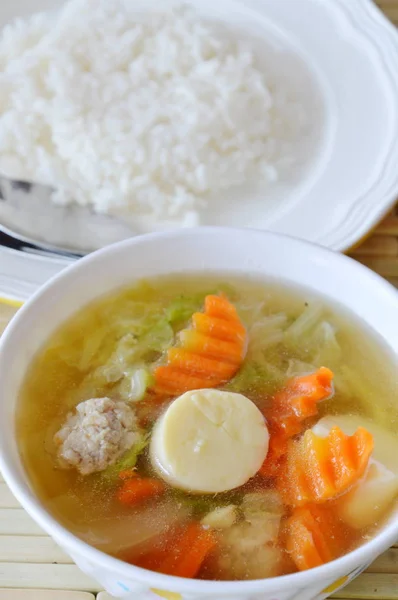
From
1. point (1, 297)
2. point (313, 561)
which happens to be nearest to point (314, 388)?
point (313, 561)

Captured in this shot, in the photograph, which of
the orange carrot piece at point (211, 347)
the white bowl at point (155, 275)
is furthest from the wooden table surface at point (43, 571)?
the orange carrot piece at point (211, 347)

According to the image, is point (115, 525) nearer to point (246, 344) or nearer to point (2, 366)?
point (2, 366)

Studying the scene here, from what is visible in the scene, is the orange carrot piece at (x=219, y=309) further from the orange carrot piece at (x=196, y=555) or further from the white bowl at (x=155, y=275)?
the orange carrot piece at (x=196, y=555)

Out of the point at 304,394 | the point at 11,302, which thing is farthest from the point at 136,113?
the point at 304,394

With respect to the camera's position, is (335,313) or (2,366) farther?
(335,313)

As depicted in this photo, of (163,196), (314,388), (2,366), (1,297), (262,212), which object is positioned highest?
(314,388)

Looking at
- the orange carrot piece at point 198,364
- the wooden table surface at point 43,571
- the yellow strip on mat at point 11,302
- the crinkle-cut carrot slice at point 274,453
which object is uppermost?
the crinkle-cut carrot slice at point 274,453

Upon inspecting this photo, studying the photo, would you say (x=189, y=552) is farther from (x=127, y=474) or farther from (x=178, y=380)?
Result: (x=178, y=380)
